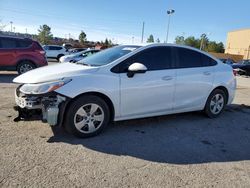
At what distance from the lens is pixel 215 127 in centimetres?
546

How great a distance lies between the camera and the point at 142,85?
480 cm

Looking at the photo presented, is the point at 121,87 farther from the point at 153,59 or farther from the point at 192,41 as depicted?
the point at 192,41

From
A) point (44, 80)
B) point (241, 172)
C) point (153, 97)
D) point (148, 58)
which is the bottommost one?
point (241, 172)

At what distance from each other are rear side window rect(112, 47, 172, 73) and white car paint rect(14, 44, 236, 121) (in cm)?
8

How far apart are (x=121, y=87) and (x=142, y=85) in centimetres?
43

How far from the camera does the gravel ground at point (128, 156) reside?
3183mm

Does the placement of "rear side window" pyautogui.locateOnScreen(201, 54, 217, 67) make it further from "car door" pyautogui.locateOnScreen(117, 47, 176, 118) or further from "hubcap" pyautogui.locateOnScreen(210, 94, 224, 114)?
"car door" pyautogui.locateOnScreen(117, 47, 176, 118)

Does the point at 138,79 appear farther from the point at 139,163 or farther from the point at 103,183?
the point at 103,183

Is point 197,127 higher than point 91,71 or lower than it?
lower

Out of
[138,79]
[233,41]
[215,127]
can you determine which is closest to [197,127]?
[215,127]

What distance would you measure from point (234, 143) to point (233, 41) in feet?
291

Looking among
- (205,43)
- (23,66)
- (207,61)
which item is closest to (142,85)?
(207,61)

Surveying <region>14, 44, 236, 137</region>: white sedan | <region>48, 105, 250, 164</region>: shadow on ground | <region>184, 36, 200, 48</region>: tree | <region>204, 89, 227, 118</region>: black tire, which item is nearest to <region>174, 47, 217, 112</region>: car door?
<region>14, 44, 236, 137</region>: white sedan

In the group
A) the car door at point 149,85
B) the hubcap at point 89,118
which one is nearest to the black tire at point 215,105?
the car door at point 149,85
